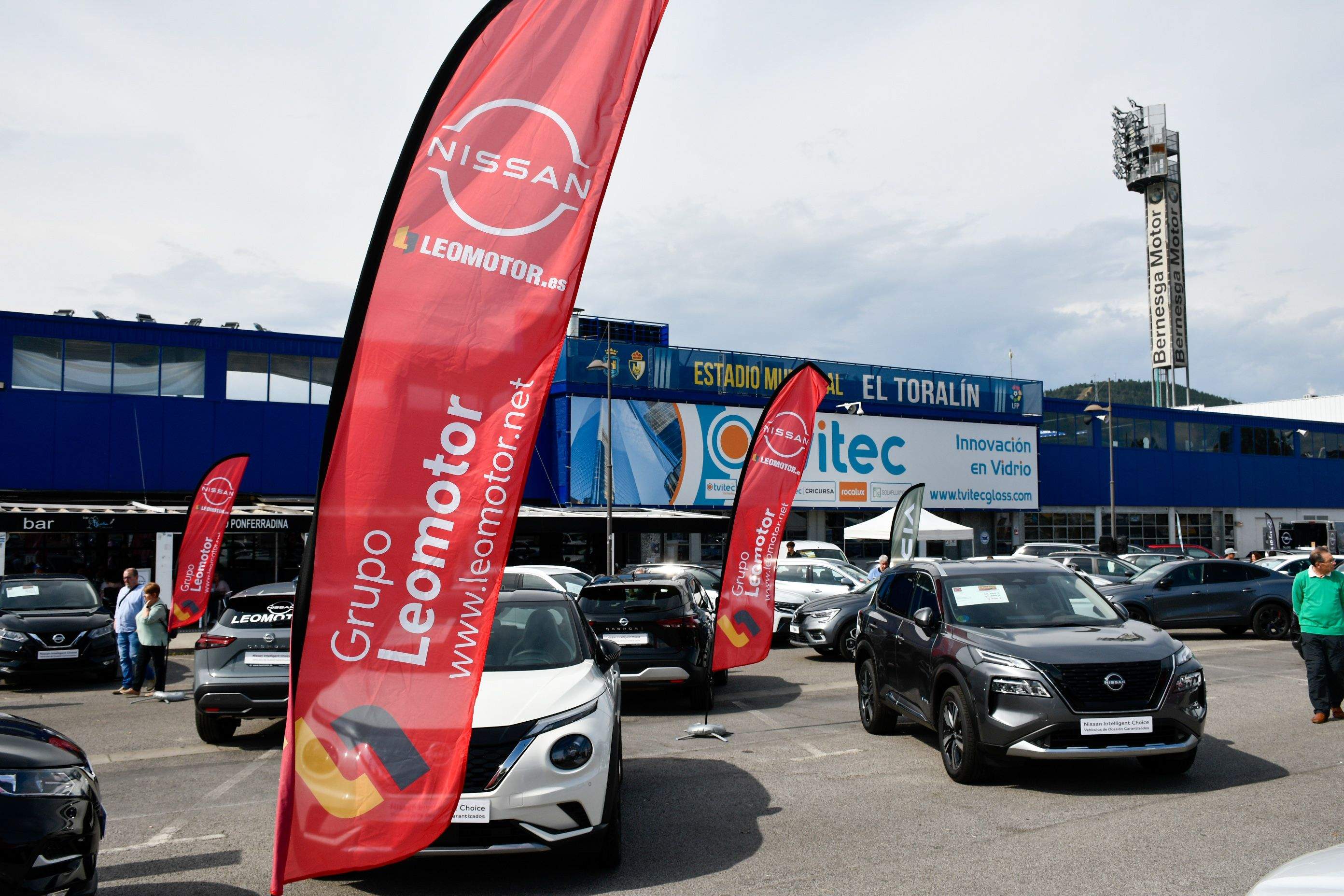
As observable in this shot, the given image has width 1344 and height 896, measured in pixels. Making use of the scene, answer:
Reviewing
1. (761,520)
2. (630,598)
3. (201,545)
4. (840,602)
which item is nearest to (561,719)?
(630,598)

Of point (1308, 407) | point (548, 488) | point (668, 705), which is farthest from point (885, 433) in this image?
point (1308, 407)

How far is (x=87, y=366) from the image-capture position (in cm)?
2928

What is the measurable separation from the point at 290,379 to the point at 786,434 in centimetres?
2462

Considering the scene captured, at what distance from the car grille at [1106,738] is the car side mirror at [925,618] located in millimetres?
1490

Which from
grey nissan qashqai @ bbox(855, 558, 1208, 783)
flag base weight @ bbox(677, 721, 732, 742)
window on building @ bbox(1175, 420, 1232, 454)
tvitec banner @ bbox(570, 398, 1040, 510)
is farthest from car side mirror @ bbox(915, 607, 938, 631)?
window on building @ bbox(1175, 420, 1232, 454)

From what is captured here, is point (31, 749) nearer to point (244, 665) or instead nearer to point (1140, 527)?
point (244, 665)

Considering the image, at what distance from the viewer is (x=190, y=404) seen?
30328 millimetres

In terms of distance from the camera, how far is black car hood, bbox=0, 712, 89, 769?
4.29 m

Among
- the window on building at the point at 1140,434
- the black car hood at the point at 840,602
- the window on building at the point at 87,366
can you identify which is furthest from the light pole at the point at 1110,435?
the window on building at the point at 87,366

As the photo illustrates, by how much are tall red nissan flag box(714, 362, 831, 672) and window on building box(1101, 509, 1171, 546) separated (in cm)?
4451

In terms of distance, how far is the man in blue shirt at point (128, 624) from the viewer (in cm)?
1327

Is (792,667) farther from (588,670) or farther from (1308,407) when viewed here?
(1308,407)

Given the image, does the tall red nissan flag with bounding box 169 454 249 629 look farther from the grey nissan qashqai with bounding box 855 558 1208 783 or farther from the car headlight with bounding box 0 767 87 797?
the car headlight with bounding box 0 767 87 797

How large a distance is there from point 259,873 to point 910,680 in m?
5.47
